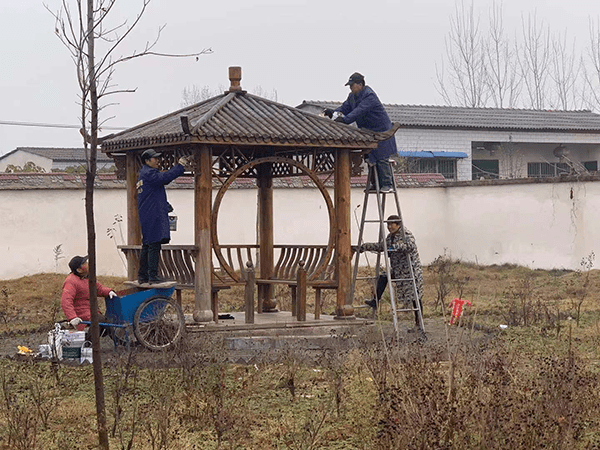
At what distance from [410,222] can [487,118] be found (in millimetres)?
14089

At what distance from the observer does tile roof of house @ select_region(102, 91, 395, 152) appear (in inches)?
489

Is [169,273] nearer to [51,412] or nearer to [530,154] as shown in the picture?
[51,412]

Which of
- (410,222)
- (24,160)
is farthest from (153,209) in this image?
(24,160)

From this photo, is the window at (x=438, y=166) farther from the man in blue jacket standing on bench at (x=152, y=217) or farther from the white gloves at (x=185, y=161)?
the man in blue jacket standing on bench at (x=152, y=217)

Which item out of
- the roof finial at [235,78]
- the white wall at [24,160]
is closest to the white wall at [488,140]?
the white wall at [24,160]

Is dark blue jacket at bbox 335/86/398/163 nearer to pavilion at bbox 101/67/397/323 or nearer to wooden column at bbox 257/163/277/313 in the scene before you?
pavilion at bbox 101/67/397/323

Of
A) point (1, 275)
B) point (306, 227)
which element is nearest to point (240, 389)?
point (1, 275)

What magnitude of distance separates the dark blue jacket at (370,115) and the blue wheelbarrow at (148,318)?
11.3 ft

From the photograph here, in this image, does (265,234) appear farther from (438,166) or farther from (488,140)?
(488,140)

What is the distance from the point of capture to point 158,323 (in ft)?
38.5

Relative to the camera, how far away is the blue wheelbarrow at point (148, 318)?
11.6 meters

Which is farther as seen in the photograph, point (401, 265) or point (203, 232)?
point (401, 265)

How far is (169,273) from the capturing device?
1316 centimetres

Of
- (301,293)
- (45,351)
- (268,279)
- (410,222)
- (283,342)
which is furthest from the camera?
(410,222)
